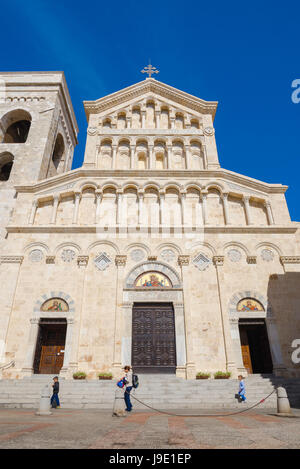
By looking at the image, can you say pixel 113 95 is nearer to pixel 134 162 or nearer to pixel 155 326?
pixel 134 162

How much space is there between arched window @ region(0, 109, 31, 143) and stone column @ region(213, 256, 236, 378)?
23058mm

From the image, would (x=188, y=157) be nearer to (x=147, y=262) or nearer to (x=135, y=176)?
(x=135, y=176)

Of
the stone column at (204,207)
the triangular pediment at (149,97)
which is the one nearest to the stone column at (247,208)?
the stone column at (204,207)

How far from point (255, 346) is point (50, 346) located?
41.2 feet

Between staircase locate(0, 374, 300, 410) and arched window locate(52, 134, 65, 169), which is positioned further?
arched window locate(52, 134, 65, 169)

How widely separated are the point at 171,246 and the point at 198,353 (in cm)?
659

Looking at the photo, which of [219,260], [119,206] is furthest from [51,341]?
[219,260]

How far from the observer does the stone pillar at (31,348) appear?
15.3m

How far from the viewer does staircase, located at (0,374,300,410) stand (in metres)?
12.3

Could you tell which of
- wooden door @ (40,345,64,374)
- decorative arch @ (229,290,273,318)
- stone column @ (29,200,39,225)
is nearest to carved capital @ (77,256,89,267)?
stone column @ (29,200,39,225)

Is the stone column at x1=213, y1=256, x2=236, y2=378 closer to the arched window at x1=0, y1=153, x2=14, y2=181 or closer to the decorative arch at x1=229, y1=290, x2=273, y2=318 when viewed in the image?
the decorative arch at x1=229, y1=290, x2=273, y2=318

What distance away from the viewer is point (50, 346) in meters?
17.3

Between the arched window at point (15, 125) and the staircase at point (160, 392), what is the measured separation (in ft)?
74.4

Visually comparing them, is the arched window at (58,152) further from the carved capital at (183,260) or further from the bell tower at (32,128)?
the carved capital at (183,260)
